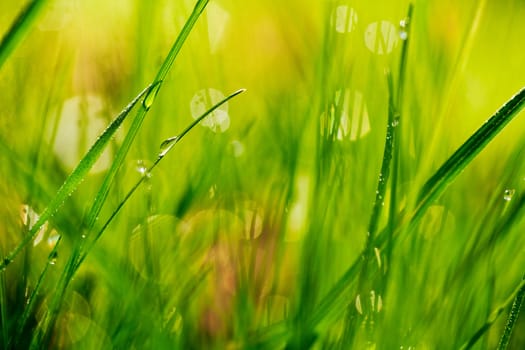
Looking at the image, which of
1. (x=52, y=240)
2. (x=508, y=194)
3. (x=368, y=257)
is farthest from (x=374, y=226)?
(x=52, y=240)

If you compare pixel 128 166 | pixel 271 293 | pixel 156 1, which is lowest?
pixel 271 293

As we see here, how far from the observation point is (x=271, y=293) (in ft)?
1.87

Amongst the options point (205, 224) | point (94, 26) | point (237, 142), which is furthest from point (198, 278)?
point (94, 26)

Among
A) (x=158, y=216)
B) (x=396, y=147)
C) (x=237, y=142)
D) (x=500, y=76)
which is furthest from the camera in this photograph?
(x=500, y=76)

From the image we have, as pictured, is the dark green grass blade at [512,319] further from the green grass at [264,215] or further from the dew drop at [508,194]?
the dew drop at [508,194]

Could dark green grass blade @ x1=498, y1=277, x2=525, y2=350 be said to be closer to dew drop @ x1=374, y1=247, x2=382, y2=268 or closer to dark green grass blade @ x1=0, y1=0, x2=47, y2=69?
dew drop @ x1=374, y1=247, x2=382, y2=268

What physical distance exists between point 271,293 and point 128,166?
20 cm

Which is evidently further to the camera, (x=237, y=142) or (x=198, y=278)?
(x=237, y=142)

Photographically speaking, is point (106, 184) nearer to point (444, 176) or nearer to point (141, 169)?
point (141, 169)

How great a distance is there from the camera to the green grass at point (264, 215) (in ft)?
1.61

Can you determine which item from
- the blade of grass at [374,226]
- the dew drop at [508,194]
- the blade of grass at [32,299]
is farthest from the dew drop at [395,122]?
the blade of grass at [32,299]

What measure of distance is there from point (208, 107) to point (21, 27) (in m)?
0.23

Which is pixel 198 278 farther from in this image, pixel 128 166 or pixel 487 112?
pixel 487 112

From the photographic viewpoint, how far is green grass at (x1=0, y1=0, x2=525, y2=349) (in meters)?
0.49
